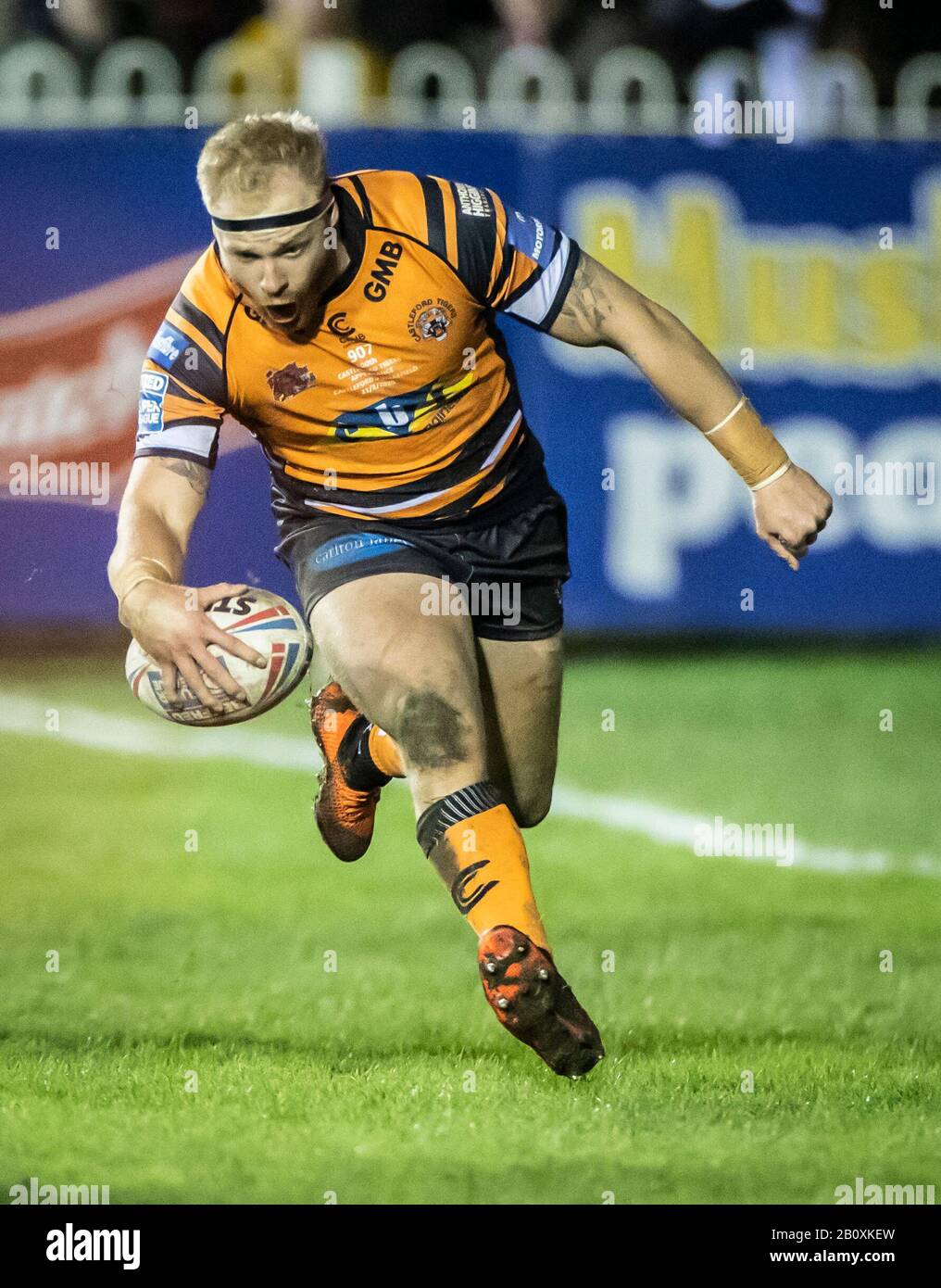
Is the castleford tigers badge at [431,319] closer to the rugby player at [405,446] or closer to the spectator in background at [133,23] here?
the rugby player at [405,446]

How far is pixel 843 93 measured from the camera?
10070 mm

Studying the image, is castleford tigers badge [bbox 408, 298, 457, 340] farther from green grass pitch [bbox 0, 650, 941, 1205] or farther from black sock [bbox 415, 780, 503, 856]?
green grass pitch [bbox 0, 650, 941, 1205]

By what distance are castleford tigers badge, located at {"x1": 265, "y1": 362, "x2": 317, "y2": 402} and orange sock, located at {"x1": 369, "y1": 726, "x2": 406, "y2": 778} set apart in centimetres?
117

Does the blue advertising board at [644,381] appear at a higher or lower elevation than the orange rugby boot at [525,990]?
higher

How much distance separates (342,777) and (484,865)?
151 cm

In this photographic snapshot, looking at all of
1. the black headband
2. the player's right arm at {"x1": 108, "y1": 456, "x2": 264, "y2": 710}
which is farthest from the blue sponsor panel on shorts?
the black headband

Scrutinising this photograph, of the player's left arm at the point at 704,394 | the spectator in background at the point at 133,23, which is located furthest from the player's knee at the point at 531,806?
the spectator in background at the point at 133,23

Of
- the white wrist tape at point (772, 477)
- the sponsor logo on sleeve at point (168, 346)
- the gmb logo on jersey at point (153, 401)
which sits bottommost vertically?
the white wrist tape at point (772, 477)

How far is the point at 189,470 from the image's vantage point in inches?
168

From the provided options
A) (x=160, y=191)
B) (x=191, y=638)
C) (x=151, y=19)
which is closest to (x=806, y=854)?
(x=191, y=638)

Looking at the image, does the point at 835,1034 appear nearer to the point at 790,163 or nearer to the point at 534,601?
the point at 534,601

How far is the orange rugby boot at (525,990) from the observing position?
3736 mm

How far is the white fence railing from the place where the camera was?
376 inches

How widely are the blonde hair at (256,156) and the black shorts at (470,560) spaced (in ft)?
2.86
